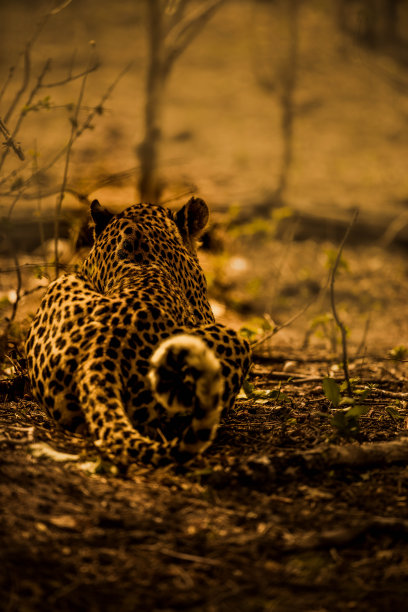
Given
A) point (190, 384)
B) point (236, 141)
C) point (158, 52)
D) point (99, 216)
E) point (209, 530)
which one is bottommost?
point (209, 530)

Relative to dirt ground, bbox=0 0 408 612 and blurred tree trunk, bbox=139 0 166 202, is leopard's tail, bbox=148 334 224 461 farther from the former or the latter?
blurred tree trunk, bbox=139 0 166 202

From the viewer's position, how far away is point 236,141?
2025 centimetres

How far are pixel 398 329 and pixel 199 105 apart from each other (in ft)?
51.5

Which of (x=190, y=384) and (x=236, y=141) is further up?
(x=236, y=141)

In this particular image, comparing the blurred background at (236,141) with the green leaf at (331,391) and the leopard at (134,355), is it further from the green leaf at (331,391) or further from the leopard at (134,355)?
the green leaf at (331,391)

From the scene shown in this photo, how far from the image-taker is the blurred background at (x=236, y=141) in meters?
6.96

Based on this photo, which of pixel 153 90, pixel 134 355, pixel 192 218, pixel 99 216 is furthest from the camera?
pixel 153 90

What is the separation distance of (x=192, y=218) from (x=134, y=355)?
65.6 inches

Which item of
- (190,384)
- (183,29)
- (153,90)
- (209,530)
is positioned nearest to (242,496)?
(209,530)

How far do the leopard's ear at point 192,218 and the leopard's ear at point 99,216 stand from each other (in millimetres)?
492

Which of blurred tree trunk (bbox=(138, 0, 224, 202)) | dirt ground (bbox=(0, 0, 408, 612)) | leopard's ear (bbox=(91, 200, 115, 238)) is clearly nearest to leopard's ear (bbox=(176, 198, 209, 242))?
leopard's ear (bbox=(91, 200, 115, 238))

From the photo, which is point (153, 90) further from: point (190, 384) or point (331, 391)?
point (190, 384)

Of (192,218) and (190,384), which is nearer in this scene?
(190,384)

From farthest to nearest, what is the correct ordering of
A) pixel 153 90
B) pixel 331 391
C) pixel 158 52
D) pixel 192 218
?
pixel 153 90 < pixel 158 52 < pixel 192 218 < pixel 331 391
